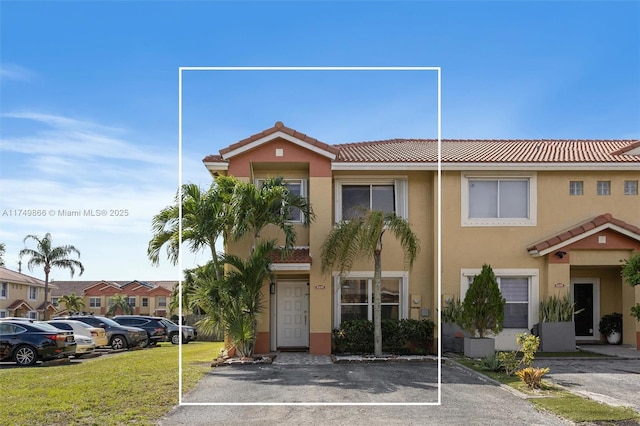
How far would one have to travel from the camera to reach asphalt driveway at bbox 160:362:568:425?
1002 cm

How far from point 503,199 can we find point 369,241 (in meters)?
5.24

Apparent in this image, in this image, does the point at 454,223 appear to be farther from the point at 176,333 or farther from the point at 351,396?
the point at 176,333

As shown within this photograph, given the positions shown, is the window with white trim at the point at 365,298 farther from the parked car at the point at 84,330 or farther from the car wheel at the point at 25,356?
the parked car at the point at 84,330

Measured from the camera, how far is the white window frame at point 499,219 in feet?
63.6

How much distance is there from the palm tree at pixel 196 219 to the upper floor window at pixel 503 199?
24.7 ft

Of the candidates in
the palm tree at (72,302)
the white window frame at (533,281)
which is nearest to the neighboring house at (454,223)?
the white window frame at (533,281)

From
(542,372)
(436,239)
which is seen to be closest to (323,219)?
(436,239)

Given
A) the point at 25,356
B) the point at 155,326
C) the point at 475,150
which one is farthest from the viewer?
the point at 155,326

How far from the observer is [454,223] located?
63.5 feet

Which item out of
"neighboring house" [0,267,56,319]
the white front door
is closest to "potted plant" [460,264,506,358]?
the white front door

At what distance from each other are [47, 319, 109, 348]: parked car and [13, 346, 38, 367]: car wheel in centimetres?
429

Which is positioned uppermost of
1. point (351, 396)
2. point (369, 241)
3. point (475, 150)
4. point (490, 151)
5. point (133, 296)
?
point (475, 150)

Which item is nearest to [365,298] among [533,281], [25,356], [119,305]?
[533,281]

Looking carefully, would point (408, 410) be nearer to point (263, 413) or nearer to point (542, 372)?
point (263, 413)
